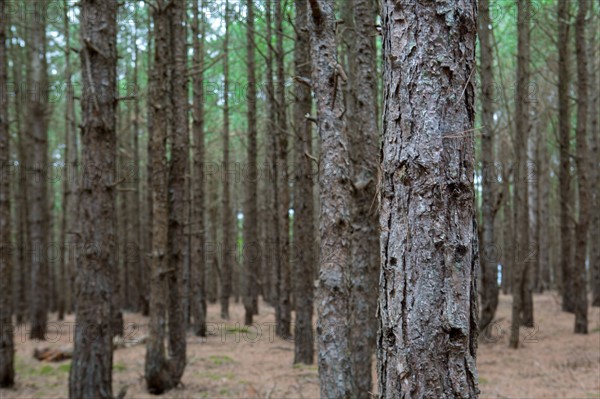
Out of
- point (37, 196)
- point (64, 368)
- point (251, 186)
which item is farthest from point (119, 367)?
point (251, 186)

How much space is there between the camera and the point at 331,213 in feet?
15.0

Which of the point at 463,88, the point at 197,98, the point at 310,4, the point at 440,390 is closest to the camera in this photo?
the point at 440,390

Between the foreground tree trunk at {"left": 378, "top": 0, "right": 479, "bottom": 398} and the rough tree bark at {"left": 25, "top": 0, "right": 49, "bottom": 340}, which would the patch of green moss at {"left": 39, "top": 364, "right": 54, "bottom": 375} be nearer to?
the rough tree bark at {"left": 25, "top": 0, "right": 49, "bottom": 340}

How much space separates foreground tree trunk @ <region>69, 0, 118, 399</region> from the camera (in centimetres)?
596

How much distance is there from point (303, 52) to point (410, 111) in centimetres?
714

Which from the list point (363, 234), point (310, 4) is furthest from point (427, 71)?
point (363, 234)

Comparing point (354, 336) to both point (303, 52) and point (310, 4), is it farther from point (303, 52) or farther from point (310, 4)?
point (303, 52)

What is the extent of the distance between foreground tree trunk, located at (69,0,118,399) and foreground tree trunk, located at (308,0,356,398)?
280cm

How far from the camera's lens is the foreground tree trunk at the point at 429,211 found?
1980 mm

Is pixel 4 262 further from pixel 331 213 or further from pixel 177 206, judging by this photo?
pixel 331 213

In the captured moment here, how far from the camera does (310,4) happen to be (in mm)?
4559

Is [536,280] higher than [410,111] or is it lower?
lower

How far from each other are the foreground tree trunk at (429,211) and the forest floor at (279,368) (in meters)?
5.03

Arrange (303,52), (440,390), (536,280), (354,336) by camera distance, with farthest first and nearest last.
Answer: (536,280) → (303,52) → (354,336) → (440,390)
